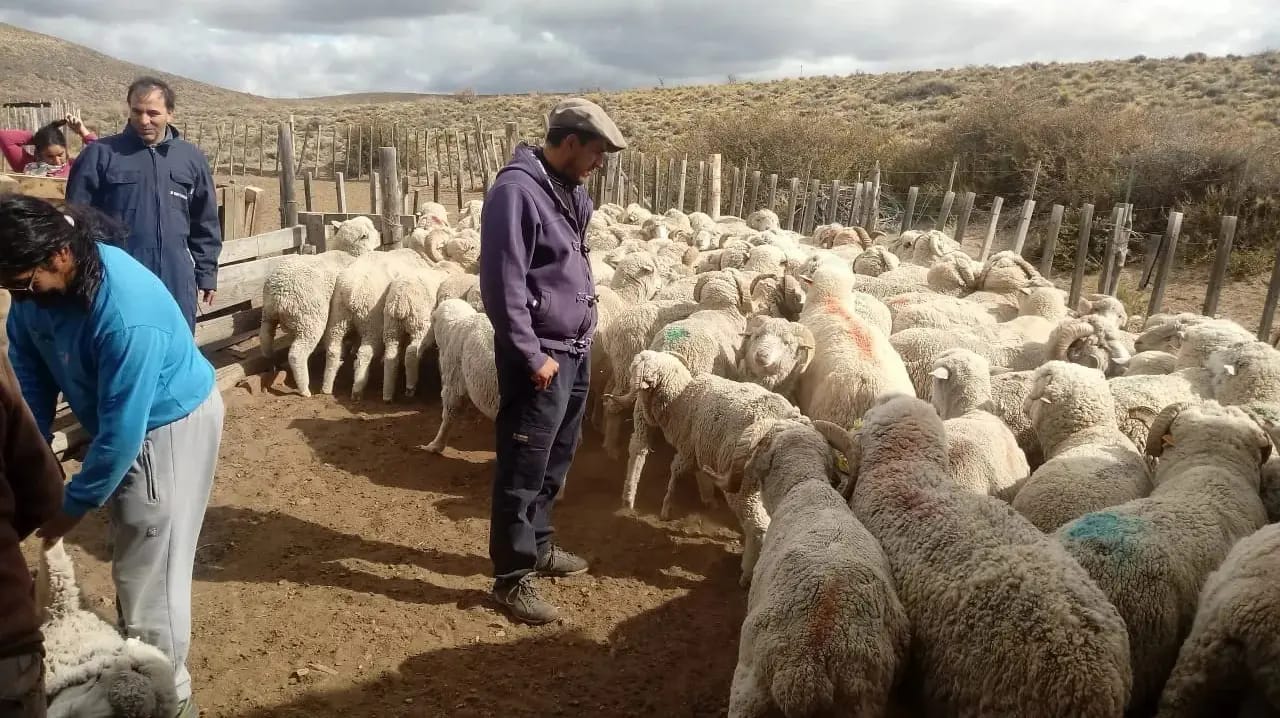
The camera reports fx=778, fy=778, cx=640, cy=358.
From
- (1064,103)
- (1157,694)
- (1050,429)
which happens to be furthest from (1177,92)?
(1157,694)

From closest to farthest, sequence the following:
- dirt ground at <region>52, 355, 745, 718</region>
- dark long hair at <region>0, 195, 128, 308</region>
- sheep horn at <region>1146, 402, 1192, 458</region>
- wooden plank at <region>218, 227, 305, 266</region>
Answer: dark long hair at <region>0, 195, 128, 308</region> < dirt ground at <region>52, 355, 745, 718</region> < sheep horn at <region>1146, 402, 1192, 458</region> < wooden plank at <region>218, 227, 305, 266</region>

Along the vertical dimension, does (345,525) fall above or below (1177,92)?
below

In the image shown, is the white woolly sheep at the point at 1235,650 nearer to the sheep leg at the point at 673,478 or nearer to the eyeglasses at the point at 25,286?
the sheep leg at the point at 673,478

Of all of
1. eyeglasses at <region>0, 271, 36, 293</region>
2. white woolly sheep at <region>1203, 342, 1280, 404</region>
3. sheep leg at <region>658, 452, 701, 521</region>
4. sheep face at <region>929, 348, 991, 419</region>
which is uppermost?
eyeglasses at <region>0, 271, 36, 293</region>

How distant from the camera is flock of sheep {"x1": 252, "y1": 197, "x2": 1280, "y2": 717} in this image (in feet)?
8.34

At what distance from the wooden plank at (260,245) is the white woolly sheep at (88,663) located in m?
5.53

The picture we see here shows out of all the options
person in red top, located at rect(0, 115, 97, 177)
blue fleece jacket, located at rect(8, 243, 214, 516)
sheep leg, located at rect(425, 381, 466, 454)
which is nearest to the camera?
blue fleece jacket, located at rect(8, 243, 214, 516)

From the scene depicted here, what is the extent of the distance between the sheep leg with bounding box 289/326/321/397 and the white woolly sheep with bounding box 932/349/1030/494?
5776 millimetres

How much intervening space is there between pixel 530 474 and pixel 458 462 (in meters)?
2.64

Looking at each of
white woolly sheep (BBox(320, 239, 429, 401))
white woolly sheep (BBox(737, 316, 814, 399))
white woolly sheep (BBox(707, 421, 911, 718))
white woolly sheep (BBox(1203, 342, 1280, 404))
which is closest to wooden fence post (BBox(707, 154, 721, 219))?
white woolly sheep (BBox(320, 239, 429, 401))

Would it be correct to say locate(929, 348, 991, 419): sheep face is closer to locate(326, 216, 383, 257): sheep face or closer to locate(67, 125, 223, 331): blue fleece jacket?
locate(67, 125, 223, 331): blue fleece jacket

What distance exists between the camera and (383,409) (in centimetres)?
761

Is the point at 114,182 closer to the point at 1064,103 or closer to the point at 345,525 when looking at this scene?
the point at 345,525

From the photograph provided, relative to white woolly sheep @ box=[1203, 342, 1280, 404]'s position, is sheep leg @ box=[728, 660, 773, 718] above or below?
below
